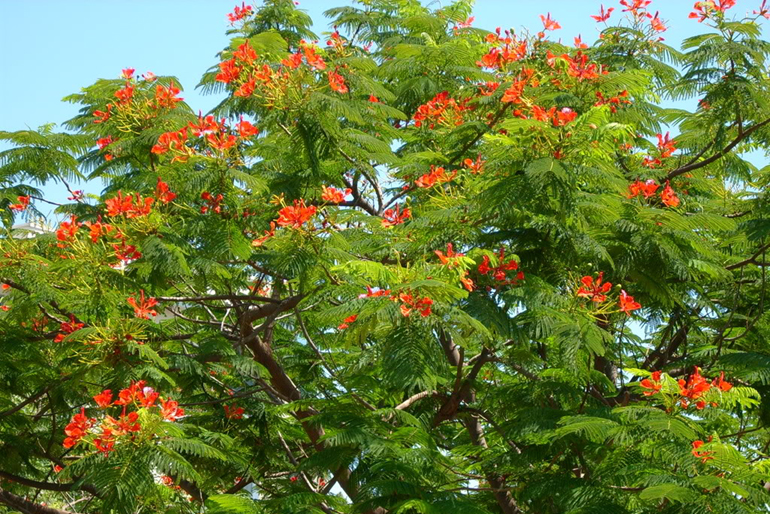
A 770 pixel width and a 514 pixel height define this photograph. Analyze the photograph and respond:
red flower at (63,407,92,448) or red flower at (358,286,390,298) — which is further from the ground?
red flower at (358,286,390,298)

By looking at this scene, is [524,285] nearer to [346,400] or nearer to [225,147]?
[346,400]

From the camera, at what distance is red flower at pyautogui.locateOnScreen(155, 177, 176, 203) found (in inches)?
214

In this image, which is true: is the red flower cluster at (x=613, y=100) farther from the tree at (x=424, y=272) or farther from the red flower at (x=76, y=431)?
the red flower at (x=76, y=431)

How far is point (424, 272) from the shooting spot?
436cm

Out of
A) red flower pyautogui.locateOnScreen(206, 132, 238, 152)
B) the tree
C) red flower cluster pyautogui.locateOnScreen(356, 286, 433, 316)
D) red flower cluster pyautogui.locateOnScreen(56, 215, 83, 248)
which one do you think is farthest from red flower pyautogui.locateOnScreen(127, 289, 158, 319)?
red flower cluster pyautogui.locateOnScreen(356, 286, 433, 316)

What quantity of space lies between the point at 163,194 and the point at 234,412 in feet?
7.97

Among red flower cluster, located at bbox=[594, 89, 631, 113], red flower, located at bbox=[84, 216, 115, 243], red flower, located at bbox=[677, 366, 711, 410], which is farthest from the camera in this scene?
red flower cluster, located at bbox=[594, 89, 631, 113]

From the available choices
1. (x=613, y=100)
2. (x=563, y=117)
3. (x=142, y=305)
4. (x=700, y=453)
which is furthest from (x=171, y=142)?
(x=700, y=453)

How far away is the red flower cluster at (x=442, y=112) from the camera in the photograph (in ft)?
20.6

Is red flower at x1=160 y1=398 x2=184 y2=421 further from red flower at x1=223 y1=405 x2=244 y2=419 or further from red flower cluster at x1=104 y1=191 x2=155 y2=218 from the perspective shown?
red flower at x1=223 y1=405 x2=244 y2=419

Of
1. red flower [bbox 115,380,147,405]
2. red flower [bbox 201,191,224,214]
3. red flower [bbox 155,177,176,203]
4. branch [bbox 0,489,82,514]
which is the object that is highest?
red flower [bbox 201,191,224,214]

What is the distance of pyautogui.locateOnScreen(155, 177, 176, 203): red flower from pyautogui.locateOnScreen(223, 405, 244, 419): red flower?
7.83 feet

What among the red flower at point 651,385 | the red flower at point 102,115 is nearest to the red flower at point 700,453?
the red flower at point 651,385

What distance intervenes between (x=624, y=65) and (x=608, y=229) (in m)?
2.04
